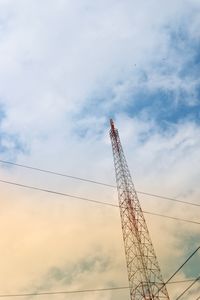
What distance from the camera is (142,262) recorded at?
59469 mm

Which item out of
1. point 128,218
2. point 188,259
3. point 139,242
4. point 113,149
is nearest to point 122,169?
point 113,149

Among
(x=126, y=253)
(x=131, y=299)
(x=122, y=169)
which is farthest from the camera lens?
(x=122, y=169)

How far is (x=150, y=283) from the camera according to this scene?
57.7 metres

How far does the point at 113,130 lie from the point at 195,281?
5208 cm

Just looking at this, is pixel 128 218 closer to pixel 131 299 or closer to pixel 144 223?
pixel 144 223

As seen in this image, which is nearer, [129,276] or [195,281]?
[195,281]

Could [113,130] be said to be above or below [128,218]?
above

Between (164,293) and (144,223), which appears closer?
(164,293)

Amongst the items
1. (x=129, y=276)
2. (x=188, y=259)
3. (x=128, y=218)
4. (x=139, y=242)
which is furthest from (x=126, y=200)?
(x=188, y=259)

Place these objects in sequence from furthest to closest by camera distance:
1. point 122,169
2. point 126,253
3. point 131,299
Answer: point 122,169 < point 126,253 < point 131,299

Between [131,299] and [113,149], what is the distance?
2425cm

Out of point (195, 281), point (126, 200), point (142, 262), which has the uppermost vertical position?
point (126, 200)

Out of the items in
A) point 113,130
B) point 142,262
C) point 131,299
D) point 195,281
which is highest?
point 113,130

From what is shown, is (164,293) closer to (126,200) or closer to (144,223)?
(144,223)
